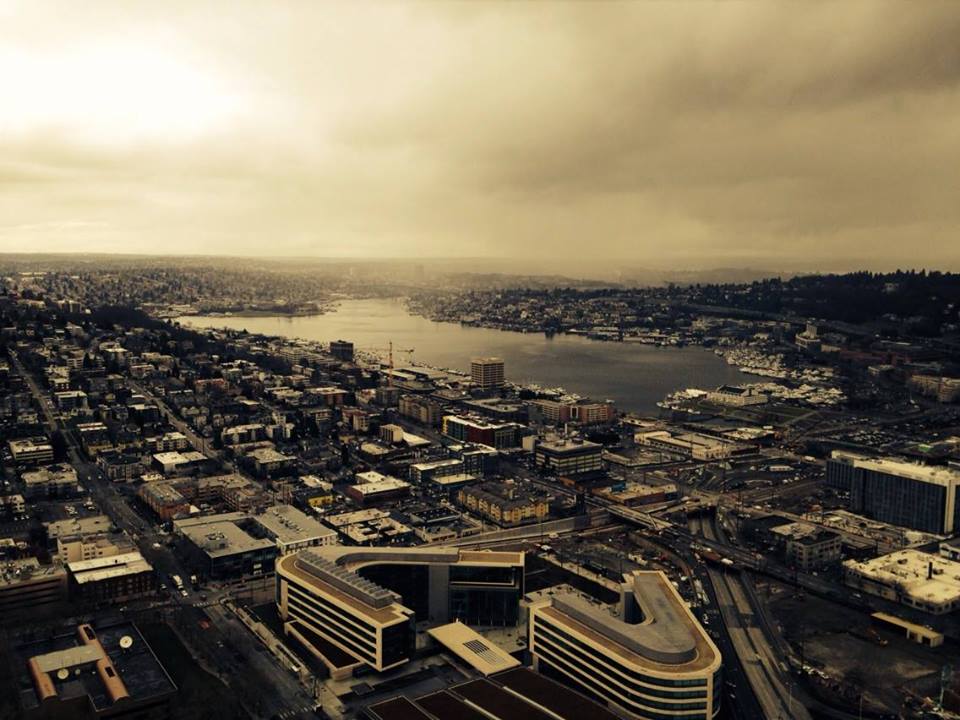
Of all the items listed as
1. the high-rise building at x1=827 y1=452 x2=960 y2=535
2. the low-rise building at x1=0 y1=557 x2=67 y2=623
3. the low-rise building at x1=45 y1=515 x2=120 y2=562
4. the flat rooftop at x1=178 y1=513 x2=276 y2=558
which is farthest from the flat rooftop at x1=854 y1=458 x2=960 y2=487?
the low-rise building at x1=0 y1=557 x2=67 y2=623

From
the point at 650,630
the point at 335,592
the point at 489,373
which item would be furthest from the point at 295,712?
the point at 489,373

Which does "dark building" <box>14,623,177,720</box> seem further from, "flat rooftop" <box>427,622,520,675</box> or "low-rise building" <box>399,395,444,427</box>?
"low-rise building" <box>399,395,444,427</box>

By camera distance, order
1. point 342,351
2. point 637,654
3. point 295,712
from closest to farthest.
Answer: point 637,654
point 295,712
point 342,351

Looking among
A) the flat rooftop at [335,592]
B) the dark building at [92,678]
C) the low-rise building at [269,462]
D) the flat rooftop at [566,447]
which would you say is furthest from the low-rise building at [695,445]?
the dark building at [92,678]

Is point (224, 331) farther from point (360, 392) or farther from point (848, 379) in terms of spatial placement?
point (848, 379)

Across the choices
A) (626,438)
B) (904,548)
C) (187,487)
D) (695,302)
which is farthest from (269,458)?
(695,302)

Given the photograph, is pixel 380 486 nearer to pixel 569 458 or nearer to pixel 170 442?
pixel 569 458
